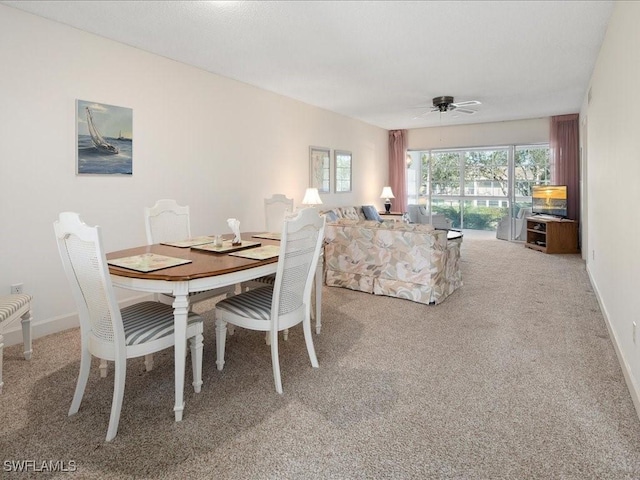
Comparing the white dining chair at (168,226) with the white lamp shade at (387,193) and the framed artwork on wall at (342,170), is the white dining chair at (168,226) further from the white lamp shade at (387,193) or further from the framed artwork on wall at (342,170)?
the white lamp shade at (387,193)

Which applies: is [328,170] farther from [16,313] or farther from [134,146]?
[16,313]

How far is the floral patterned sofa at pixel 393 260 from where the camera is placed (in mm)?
3857

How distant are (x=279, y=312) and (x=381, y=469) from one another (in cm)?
96

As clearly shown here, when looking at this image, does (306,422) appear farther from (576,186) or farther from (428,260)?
(576,186)

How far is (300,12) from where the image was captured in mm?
2939

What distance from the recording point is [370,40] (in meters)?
3.48

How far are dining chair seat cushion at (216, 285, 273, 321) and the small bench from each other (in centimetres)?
120

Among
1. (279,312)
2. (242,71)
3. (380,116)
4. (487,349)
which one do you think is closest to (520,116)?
(380,116)

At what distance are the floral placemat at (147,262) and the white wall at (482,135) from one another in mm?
7479

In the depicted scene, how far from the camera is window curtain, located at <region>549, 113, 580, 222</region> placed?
279 inches

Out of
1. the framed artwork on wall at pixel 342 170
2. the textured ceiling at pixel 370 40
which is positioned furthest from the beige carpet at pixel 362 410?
the framed artwork on wall at pixel 342 170

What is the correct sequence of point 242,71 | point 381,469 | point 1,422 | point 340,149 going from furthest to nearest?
point 340,149, point 242,71, point 1,422, point 381,469

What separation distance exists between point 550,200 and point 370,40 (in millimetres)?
5263

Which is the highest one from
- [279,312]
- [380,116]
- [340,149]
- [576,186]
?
[380,116]
